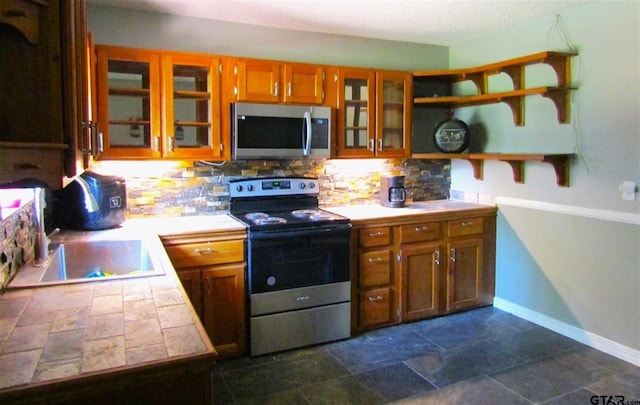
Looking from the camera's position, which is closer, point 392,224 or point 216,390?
point 216,390

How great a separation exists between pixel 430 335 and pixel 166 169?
2213mm

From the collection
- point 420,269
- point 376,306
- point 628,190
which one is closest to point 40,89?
point 376,306

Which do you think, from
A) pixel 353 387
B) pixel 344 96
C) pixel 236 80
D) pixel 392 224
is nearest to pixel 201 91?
pixel 236 80

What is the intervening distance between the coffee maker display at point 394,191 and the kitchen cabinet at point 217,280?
1.36 meters

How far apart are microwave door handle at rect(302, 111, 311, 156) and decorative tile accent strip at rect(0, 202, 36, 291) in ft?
5.76

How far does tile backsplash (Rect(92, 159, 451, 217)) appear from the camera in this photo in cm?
340

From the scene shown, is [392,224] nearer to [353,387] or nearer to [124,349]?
[353,387]

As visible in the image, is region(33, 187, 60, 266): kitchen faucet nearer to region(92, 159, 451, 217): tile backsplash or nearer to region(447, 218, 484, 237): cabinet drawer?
region(92, 159, 451, 217): tile backsplash

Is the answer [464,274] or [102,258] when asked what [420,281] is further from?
[102,258]

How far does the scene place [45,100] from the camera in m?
1.33

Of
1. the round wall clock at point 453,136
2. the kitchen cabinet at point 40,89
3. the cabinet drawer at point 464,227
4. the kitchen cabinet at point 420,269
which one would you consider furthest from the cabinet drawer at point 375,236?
the kitchen cabinet at point 40,89

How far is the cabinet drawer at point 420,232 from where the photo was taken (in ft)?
12.0

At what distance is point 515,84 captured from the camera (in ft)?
12.2

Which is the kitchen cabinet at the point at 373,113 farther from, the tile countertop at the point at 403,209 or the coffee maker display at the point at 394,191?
the tile countertop at the point at 403,209
